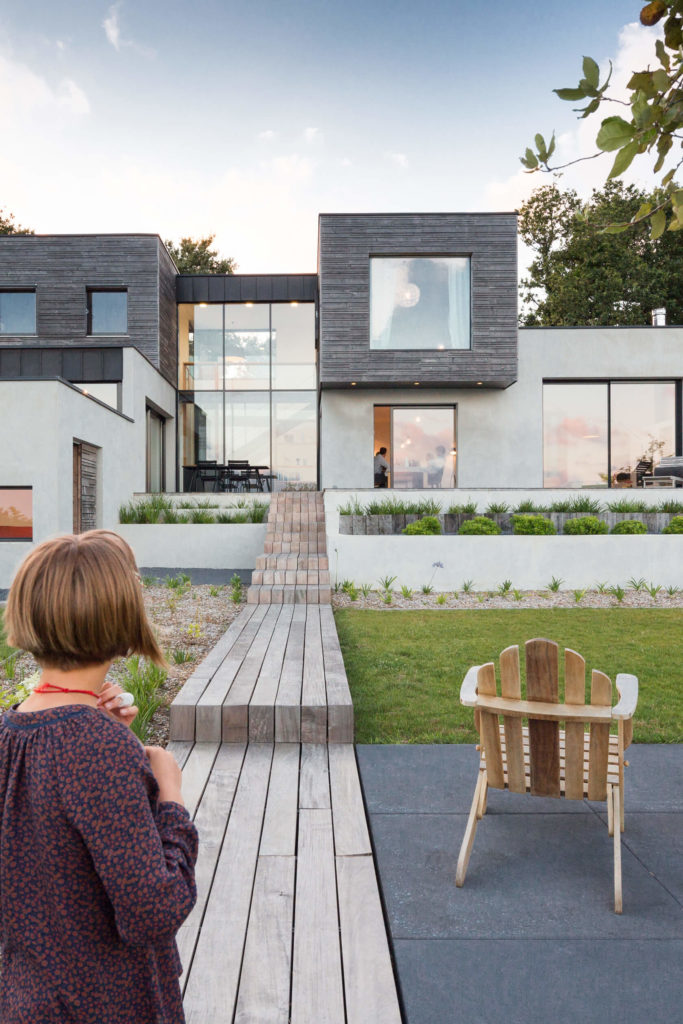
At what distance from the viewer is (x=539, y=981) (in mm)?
1797

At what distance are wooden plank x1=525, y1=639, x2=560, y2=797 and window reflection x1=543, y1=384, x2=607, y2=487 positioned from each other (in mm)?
13272

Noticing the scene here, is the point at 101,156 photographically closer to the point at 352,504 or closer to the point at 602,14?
the point at 352,504

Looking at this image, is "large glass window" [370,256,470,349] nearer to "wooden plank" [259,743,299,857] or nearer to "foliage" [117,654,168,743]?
"foliage" [117,654,168,743]

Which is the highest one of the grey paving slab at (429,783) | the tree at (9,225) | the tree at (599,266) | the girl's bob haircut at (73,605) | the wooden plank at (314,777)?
the tree at (9,225)

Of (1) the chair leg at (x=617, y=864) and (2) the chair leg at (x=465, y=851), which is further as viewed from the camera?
(2) the chair leg at (x=465, y=851)

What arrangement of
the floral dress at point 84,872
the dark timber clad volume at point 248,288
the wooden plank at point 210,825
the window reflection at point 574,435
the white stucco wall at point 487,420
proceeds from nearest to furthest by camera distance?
the floral dress at point 84,872 < the wooden plank at point 210,825 < the white stucco wall at point 487,420 < the window reflection at point 574,435 < the dark timber clad volume at point 248,288

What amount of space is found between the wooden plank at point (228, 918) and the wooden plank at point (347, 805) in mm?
322

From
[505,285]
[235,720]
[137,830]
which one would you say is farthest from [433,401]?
[137,830]

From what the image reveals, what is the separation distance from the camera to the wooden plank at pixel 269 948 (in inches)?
65.1

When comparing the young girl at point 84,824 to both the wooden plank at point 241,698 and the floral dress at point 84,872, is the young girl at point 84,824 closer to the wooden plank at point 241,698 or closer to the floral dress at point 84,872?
the floral dress at point 84,872

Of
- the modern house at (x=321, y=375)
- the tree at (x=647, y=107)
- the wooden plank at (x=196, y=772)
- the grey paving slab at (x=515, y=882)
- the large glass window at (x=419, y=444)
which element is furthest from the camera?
the large glass window at (x=419, y=444)

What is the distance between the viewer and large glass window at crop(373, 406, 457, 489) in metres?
14.6

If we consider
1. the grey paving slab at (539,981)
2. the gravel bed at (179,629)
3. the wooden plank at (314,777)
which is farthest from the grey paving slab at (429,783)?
the gravel bed at (179,629)

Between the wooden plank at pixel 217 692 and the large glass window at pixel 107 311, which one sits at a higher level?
the large glass window at pixel 107 311
